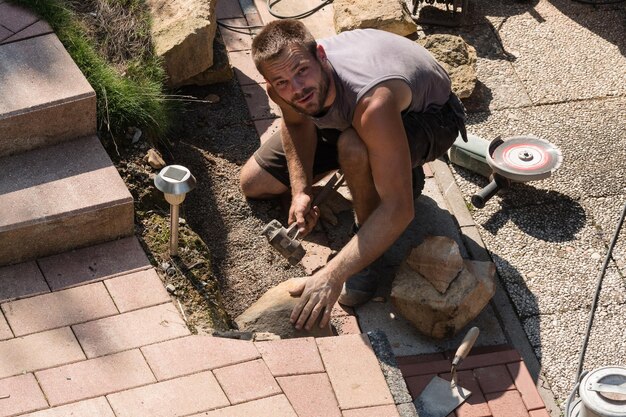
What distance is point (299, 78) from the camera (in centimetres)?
433

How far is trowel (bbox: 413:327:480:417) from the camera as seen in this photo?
4.27 m

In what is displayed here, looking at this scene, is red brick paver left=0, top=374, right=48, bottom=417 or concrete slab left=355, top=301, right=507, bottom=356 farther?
concrete slab left=355, top=301, right=507, bottom=356

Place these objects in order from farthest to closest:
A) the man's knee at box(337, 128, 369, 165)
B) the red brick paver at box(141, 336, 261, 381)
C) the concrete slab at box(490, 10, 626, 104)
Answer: the concrete slab at box(490, 10, 626, 104) → the man's knee at box(337, 128, 369, 165) → the red brick paver at box(141, 336, 261, 381)

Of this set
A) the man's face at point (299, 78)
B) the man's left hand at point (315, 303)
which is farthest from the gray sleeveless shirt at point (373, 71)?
the man's left hand at point (315, 303)

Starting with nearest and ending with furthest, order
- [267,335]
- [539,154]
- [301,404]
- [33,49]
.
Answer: [301,404], [267,335], [33,49], [539,154]

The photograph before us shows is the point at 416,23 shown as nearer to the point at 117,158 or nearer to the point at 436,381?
the point at 117,158

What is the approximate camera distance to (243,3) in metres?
6.82

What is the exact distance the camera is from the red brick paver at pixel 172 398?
384 centimetres

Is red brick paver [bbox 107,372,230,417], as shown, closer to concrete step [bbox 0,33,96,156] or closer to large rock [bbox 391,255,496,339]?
large rock [bbox 391,255,496,339]

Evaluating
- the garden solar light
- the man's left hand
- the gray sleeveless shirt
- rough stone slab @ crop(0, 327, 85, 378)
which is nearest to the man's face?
the gray sleeveless shirt

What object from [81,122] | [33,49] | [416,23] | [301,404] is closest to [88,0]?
[33,49]

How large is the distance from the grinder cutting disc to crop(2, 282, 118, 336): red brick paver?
2.23 m

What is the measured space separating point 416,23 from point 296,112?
205 cm

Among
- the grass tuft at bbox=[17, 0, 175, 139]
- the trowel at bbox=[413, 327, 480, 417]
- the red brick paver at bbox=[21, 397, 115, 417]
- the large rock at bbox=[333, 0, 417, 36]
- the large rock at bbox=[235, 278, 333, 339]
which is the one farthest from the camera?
the large rock at bbox=[333, 0, 417, 36]
